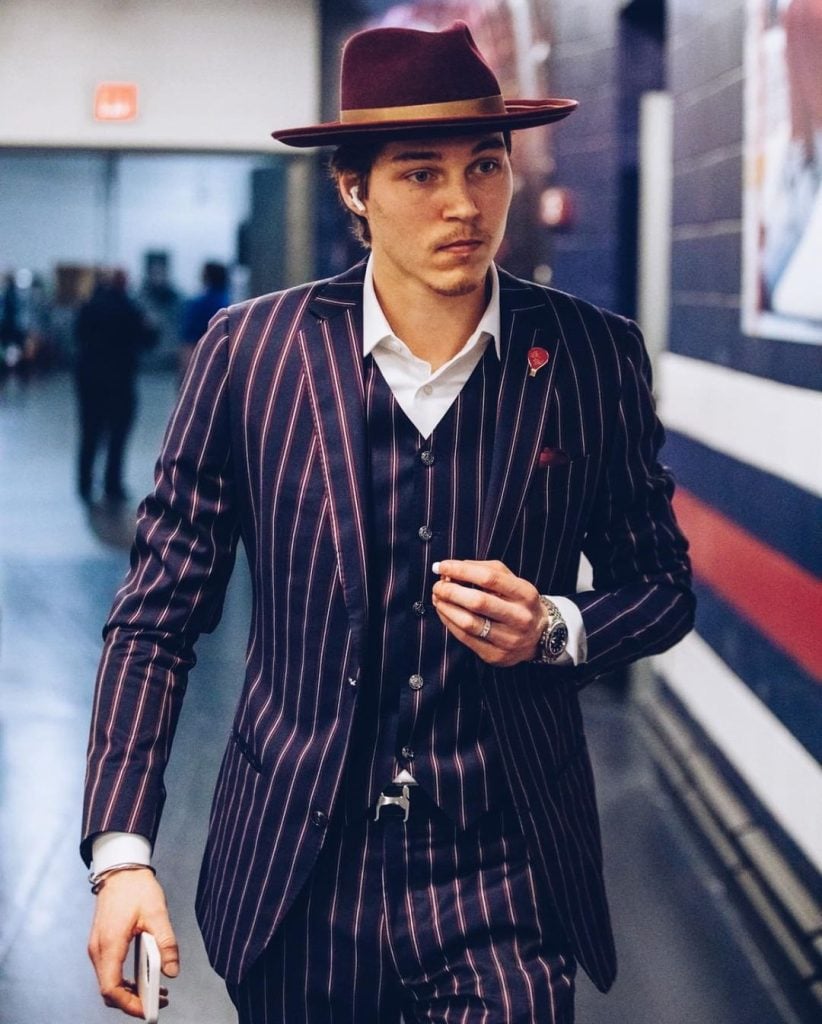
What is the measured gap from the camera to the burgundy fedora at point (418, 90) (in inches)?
68.4

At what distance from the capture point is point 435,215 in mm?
1732

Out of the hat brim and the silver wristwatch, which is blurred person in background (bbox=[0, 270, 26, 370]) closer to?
the hat brim

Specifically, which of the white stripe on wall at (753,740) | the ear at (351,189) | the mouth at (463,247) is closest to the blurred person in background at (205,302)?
the white stripe on wall at (753,740)

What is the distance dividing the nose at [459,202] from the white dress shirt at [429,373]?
0.51 feet

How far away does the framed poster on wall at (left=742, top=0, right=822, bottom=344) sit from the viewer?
3463mm

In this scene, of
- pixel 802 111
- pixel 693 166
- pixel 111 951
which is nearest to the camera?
pixel 111 951

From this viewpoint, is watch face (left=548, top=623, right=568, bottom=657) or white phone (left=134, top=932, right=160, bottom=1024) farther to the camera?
watch face (left=548, top=623, right=568, bottom=657)

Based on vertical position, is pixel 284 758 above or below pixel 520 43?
below

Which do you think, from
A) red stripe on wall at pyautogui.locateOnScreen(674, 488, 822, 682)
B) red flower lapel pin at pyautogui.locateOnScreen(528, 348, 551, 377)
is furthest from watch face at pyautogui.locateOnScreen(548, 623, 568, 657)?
red stripe on wall at pyautogui.locateOnScreen(674, 488, 822, 682)

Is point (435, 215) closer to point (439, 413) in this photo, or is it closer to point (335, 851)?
point (439, 413)

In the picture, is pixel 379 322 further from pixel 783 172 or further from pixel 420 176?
pixel 783 172

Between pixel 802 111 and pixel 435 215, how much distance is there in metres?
2.08

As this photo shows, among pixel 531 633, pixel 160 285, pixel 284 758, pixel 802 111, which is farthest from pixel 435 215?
pixel 160 285

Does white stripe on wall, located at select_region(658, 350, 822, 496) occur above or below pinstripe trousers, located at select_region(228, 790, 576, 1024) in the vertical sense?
above
